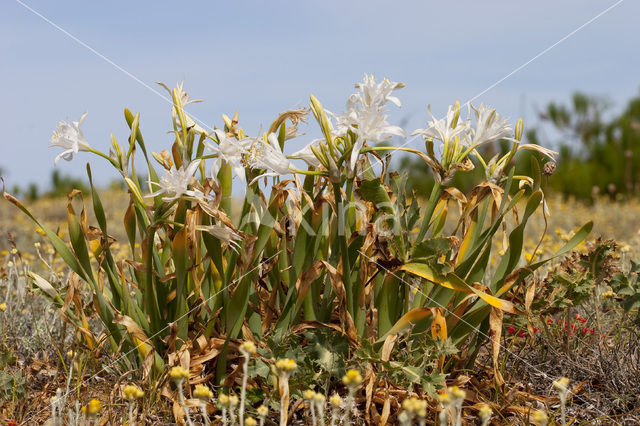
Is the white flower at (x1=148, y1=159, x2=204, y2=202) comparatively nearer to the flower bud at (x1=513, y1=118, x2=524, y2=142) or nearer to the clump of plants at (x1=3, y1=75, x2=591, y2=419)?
the clump of plants at (x1=3, y1=75, x2=591, y2=419)

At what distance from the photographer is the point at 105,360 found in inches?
99.7

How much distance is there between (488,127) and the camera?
2.12m

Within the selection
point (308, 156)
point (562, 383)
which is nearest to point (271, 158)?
point (308, 156)

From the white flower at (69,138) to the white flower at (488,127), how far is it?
1.23m

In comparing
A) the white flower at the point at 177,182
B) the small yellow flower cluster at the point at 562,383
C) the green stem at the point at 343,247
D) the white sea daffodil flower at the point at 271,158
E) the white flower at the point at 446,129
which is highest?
the white flower at the point at 446,129

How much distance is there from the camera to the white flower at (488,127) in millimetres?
2098

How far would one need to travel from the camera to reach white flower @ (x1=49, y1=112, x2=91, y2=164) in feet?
6.88

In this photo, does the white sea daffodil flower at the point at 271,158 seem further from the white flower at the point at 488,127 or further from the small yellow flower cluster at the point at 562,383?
the small yellow flower cluster at the point at 562,383

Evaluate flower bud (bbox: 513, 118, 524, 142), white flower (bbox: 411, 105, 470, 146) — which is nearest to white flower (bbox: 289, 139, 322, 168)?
white flower (bbox: 411, 105, 470, 146)

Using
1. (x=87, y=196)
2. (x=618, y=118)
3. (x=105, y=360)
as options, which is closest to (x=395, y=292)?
(x=105, y=360)

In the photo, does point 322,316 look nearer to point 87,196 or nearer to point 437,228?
point 437,228

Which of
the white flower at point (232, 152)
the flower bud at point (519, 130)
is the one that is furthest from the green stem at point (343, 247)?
the flower bud at point (519, 130)

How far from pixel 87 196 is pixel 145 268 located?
34.7ft

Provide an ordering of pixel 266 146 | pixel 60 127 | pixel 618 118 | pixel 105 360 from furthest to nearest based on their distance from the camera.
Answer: pixel 618 118 → pixel 105 360 → pixel 60 127 → pixel 266 146
